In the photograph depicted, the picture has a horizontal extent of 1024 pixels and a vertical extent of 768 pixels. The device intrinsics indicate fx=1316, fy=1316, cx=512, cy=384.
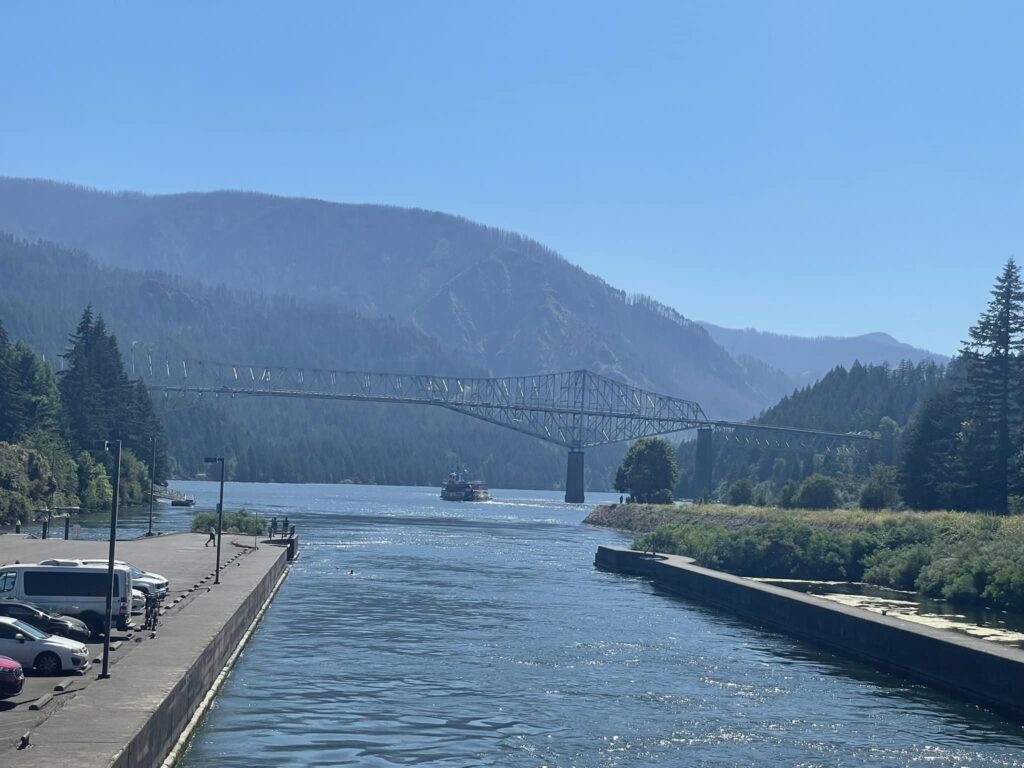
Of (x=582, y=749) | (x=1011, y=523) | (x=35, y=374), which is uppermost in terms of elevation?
(x=35, y=374)

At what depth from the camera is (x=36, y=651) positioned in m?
33.0

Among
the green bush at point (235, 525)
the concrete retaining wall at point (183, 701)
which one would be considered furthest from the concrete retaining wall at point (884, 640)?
the green bush at point (235, 525)

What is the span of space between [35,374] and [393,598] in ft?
323

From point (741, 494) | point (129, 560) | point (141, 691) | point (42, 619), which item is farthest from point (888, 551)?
point (741, 494)

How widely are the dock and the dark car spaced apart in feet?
3.10

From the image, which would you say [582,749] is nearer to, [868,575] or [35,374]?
[868,575]

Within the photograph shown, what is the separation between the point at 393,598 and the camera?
221 ft

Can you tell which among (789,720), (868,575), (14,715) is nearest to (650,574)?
(868,575)

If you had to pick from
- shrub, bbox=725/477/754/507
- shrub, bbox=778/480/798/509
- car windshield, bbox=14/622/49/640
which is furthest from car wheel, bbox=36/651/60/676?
shrub, bbox=725/477/754/507

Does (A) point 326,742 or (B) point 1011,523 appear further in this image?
(B) point 1011,523

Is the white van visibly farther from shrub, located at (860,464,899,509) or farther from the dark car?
shrub, located at (860,464,899,509)

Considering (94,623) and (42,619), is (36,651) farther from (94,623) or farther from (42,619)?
(94,623)

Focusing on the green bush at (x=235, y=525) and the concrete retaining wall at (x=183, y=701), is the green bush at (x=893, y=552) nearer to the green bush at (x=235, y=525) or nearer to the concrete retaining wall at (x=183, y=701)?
the green bush at (x=235, y=525)

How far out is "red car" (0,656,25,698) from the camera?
1156 inches
